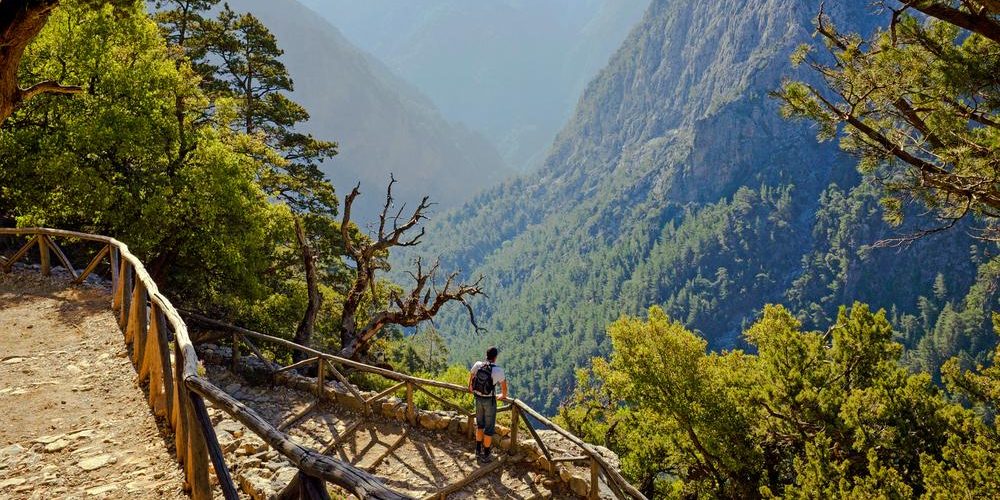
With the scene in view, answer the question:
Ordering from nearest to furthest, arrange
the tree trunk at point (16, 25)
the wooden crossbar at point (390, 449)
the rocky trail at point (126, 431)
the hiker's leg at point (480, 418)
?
1. the rocky trail at point (126, 431)
2. the tree trunk at point (16, 25)
3. the hiker's leg at point (480, 418)
4. the wooden crossbar at point (390, 449)

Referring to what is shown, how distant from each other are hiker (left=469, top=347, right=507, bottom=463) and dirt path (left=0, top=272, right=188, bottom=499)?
5469 millimetres

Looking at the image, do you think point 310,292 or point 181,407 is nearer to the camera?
point 181,407

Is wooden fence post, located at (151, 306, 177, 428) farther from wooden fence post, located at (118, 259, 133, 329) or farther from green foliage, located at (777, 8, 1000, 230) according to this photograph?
green foliage, located at (777, 8, 1000, 230)

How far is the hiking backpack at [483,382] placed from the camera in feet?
34.1

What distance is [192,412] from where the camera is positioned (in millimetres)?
4371

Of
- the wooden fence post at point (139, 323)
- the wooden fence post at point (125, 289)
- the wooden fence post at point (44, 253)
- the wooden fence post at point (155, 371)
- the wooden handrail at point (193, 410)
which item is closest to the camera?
the wooden handrail at point (193, 410)

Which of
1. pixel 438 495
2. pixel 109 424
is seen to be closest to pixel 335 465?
pixel 109 424

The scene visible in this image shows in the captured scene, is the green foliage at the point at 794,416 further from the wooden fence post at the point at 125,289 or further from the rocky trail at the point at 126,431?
the wooden fence post at the point at 125,289

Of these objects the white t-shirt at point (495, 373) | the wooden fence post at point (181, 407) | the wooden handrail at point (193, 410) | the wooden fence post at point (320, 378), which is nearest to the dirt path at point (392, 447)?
the wooden fence post at point (320, 378)

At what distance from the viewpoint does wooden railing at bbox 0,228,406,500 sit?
10.1 ft

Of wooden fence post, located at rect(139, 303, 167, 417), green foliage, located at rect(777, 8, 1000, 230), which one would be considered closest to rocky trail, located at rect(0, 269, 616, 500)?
wooden fence post, located at rect(139, 303, 167, 417)

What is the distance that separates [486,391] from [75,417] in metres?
6.25

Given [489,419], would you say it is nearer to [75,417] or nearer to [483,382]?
[483,382]

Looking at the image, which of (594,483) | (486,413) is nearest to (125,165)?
(486,413)
